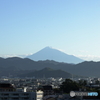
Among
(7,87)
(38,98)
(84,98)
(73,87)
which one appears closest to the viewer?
(84,98)

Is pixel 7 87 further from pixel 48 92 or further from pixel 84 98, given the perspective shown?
pixel 84 98

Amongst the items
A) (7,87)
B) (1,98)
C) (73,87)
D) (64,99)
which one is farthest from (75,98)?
(73,87)

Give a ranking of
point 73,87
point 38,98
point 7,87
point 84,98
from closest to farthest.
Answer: point 84,98 → point 38,98 → point 7,87 → point 73,87

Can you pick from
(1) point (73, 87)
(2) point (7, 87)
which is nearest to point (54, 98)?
(2) point (7, 87)

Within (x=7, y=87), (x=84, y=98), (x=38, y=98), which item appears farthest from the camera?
(x=7, y=87)

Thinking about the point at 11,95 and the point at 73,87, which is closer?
the point at 11,95

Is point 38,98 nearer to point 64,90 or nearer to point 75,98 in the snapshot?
point 75,98

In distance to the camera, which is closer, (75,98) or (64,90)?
(75,98)
